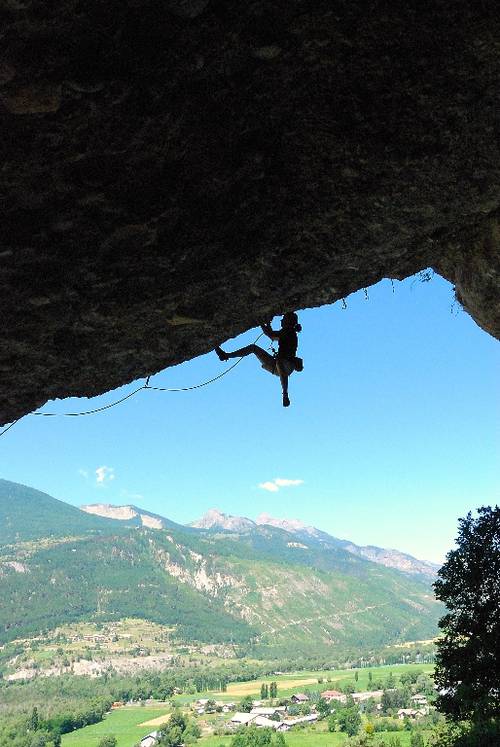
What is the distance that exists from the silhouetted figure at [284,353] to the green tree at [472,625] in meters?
14.7

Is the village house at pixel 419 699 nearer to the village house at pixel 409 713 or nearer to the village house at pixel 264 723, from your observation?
the village house at pixel 409 713

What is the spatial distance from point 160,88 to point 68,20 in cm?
79

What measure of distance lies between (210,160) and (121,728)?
7308 inches

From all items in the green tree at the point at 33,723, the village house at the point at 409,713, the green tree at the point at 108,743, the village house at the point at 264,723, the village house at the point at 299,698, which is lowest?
the village house at the point at 299,698

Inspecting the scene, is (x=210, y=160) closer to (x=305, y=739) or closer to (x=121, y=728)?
(x=305, y=739)

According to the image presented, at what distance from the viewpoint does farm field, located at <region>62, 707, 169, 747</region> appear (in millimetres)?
133750

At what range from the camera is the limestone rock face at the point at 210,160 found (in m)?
3.41

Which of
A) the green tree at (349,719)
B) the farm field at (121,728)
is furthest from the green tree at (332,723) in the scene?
the farm field at (121,728)

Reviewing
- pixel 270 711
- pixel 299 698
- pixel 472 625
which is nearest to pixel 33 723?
pixel 270 711

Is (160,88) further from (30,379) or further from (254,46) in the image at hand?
(30,379)

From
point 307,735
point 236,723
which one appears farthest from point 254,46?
point 236,723

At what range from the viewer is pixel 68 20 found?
3.03 m

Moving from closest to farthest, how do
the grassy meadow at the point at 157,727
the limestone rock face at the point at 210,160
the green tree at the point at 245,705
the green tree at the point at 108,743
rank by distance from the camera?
1. the limestone rock face at the point at 210,160
2. the grassy meadow at the point at 157,727
3. the green tree at the point at 108,743
4. the green tree at the point at 245,705

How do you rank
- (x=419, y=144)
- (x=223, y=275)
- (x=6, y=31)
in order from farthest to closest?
(x=223, y=275)
(x=419, y=144)
(x=6, y=31)
